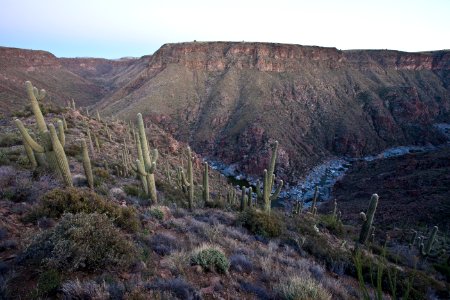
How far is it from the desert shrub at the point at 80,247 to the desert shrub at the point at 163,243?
94cm

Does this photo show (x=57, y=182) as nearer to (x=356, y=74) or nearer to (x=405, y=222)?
(x=405, y=222)

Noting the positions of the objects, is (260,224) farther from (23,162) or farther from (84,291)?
(23,162)

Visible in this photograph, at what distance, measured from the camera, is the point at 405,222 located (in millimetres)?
24609

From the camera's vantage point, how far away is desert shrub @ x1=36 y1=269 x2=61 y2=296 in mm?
3882

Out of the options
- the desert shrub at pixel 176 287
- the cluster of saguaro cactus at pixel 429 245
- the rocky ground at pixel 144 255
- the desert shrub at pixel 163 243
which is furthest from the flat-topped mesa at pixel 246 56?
the desert shrub at pixel 176 287

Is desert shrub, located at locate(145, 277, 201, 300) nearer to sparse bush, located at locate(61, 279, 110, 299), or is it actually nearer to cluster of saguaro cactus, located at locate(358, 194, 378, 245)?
sparse bush, located at locate(61, 279, 110, 299)

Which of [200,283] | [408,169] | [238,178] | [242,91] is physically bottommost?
[238,178]

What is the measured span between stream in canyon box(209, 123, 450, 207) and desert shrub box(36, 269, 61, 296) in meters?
34.3

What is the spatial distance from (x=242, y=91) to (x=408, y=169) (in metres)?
35.2

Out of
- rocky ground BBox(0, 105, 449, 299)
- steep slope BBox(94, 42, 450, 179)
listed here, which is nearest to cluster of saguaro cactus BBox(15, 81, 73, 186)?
rocky ground BBox(0, 105, 449, 299)

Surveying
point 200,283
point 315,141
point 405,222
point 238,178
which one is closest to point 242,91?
point 315,141

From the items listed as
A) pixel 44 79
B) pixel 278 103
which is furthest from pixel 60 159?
pixel 44 79

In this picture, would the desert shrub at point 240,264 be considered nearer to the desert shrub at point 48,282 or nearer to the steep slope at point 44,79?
the desert shrub at point 48,282

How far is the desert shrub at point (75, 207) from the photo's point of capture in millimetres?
6426
